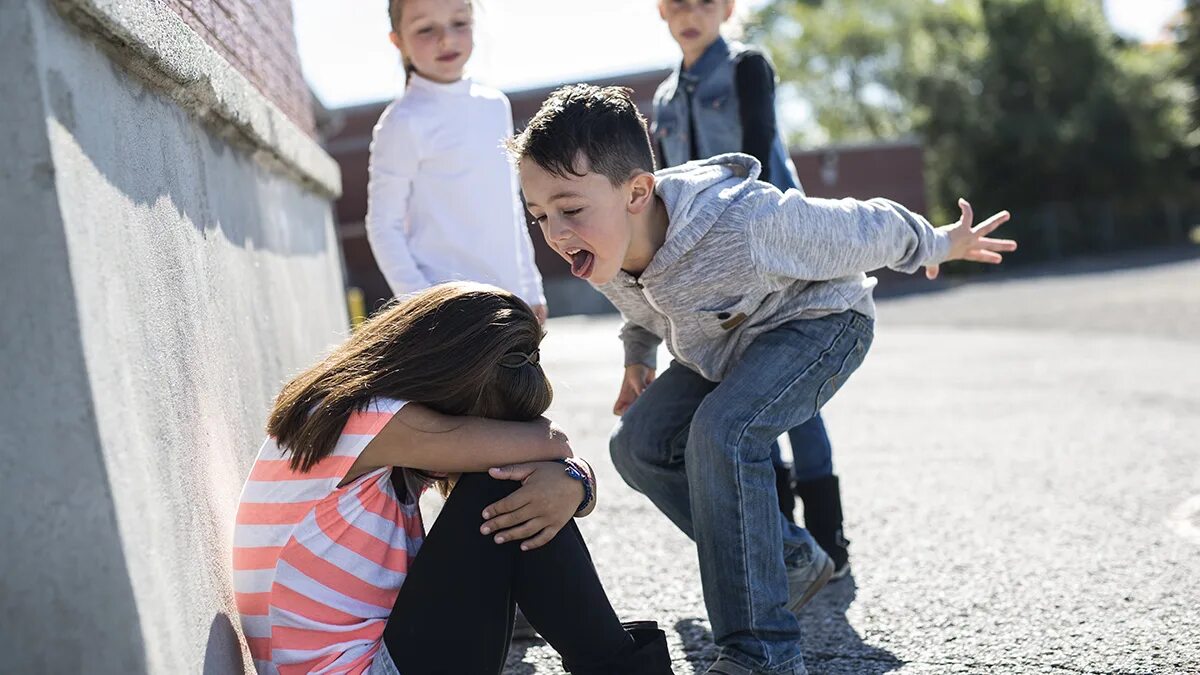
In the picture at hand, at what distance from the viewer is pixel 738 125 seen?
13.9ft

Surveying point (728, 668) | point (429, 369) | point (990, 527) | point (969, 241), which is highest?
point (969, 241)

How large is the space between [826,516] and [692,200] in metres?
1.43

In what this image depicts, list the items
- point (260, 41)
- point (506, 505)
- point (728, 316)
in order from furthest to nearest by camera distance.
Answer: point (260, 41) → point (728, 316) → point (506, 505)

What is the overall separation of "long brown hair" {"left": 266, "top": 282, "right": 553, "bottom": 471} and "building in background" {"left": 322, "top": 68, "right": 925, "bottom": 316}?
22.2 m

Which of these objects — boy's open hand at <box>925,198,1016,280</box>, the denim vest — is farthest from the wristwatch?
the denim vest

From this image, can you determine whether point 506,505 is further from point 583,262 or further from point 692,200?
point 692,200

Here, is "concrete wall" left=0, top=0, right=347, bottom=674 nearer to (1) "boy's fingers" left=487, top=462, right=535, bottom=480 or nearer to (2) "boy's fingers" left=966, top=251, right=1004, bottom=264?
(1) "boy's fingers" left=487, top=462, right=535, bottom=480

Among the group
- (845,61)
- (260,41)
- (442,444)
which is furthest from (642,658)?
(845,61)

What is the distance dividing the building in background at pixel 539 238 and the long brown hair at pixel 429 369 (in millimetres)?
22177

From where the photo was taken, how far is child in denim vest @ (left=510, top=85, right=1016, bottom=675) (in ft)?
9.43

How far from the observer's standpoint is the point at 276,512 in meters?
2.43

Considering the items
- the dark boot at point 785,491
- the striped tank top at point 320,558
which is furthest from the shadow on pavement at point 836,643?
the striped tank top at point 320,558

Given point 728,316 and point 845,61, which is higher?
point 845,61

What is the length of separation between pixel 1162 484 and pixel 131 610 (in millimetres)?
4421
